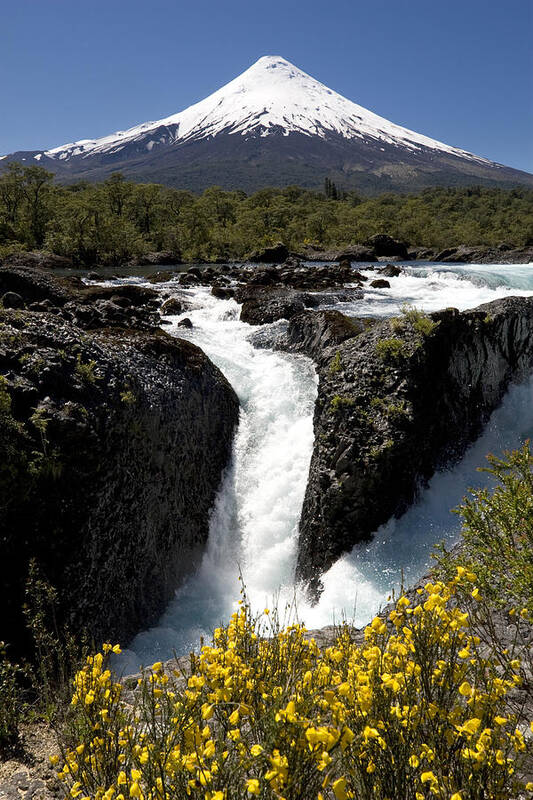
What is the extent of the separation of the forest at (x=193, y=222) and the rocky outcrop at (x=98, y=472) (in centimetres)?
3693

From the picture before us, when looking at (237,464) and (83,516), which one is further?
(237,464)

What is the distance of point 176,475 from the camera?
8.78 m

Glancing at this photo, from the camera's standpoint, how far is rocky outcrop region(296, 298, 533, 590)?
8.29m

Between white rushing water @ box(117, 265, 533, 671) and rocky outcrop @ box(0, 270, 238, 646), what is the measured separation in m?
0.50

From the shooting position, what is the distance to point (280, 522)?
946cm

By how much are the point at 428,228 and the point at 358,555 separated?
70356mm

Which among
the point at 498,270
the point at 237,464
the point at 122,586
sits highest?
the point at 498,270

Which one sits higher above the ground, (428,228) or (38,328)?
(428,228)

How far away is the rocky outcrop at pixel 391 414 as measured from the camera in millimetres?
8289

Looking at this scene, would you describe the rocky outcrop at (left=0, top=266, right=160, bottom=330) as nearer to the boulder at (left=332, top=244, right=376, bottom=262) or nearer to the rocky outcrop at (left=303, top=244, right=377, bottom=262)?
the rocky outcrop at (left=303, top=244, right=377, bottom=262)

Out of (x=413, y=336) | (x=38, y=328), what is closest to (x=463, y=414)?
(x=413, y=336)

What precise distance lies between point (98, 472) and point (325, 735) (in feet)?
19.5

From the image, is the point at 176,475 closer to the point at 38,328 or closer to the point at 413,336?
the point at 38,328

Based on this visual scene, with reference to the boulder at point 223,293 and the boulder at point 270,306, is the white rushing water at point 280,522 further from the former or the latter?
the boulder at point 223,293
